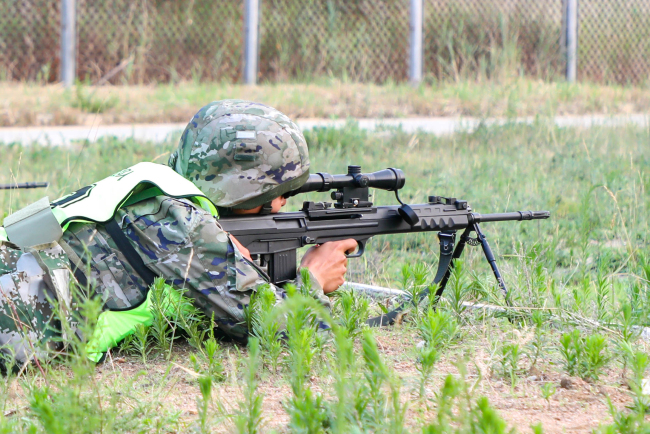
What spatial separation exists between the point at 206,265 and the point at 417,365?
0.89 m

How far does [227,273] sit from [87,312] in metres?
1.03

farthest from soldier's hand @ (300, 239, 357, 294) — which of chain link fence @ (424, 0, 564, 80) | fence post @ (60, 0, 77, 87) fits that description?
chain link fence @ (424, 0, 564, 80)

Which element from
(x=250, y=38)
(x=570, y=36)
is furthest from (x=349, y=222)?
(x=570, y=36)

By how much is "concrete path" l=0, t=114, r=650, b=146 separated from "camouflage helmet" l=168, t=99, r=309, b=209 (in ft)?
15.0

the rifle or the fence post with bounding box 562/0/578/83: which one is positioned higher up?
the fence post with bounding box 562/0/578/83

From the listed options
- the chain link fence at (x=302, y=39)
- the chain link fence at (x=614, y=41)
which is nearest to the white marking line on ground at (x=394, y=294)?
the chain link fence at (x=302, y=39)

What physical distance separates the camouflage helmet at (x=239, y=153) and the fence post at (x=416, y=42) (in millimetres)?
8695

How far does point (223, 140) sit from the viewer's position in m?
2.89

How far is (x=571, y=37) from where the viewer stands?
1224 cm

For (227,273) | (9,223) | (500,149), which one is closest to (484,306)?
(227,273)

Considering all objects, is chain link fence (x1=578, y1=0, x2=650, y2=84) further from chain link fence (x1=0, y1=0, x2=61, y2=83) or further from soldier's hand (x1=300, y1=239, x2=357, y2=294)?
soldier's hand (x1=300, y1=239, x2=357, y2=294)

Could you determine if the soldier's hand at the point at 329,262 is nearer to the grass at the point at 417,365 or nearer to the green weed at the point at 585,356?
the grass at the point at 417,365

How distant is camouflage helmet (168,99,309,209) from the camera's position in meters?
2.89

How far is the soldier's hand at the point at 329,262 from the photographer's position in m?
3.19
